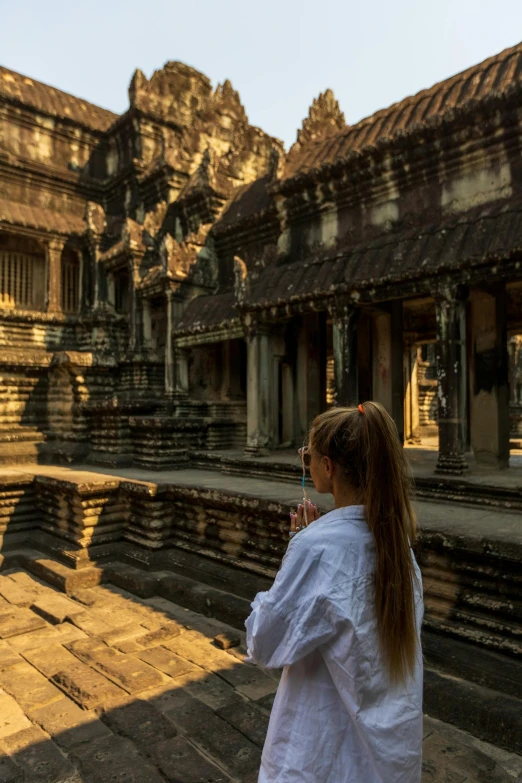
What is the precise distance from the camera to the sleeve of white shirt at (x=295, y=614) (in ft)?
4.69

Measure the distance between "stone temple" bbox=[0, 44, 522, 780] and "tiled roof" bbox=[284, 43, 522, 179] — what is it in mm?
61

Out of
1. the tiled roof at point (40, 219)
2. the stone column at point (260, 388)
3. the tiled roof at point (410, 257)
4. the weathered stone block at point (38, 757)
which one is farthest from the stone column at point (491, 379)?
the tiled roof at point (40, 219)

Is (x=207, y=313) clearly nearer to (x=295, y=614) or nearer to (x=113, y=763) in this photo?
(x=113, y=763)

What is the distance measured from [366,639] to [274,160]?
10234mm

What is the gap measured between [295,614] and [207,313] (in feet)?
33.8

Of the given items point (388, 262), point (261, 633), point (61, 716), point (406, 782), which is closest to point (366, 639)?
point (261, 633)

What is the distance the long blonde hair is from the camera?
1451 millimetres

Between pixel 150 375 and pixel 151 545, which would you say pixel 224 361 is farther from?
pixel 151 545

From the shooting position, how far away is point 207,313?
11.4 meters

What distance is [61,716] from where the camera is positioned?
337cm

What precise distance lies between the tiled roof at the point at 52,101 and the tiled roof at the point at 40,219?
2.98 m

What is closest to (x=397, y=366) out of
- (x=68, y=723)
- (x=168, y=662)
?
(x=168, y=662)

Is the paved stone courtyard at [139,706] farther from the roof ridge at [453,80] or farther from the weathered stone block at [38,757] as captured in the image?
the roof ridge at [453,80]

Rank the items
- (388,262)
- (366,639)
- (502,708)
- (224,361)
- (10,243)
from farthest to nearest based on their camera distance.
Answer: (10,243) < (224,361) < (388,262) < (502,708) < (366,639)
